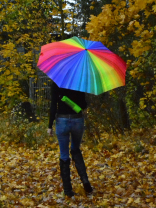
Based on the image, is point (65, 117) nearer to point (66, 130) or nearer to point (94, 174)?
point (66, 130)

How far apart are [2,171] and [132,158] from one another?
256cm

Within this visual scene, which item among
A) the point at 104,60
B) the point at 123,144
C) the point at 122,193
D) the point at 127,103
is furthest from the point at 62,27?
the point at 122,193

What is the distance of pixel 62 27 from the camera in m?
8.16

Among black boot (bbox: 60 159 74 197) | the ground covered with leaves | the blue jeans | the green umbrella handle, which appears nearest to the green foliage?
the ground covered with leaves

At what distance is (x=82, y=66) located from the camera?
3701 mm

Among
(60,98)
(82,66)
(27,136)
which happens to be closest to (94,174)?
(60,98)

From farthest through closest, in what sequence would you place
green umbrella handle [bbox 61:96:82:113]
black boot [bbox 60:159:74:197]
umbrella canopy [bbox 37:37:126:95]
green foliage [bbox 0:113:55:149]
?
green foliage [bbox 0:113:55:149] → black boot [bbox 60:159:74:197] → green umbrella handle [bbox 61:96:82:113] → umbrella canopy [bbox 37:37:126:95]

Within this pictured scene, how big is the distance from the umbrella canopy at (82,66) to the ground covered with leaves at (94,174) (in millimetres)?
1536

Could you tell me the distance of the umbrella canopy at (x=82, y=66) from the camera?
362 centimetres

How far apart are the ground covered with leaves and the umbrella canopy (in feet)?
5.04

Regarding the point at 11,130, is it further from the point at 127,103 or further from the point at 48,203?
the point at 48,203

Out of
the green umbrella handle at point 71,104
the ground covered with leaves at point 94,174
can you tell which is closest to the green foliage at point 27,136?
the ground covered with leaves at point 94,174

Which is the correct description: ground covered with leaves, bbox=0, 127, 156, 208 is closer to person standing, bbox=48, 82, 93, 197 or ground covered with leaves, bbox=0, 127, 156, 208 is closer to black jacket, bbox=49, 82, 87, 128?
person standing, bbox=48, 82, 93, 197

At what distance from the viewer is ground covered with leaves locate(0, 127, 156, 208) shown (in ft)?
13.7
